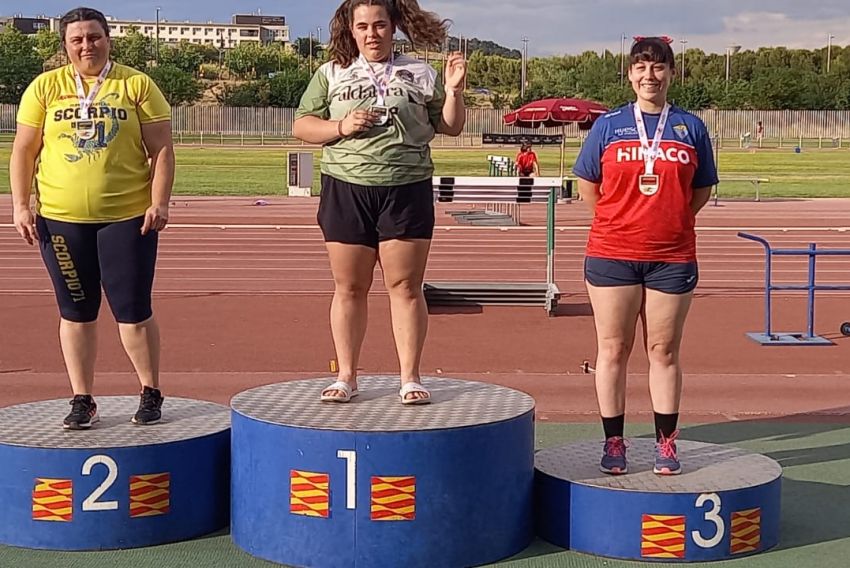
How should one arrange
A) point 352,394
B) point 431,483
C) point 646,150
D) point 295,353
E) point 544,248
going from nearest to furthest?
point 431,483 < point 646,150 < point 352,394 < point 295,353 < point 544,248

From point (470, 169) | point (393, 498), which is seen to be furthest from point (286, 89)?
point (393, 498)

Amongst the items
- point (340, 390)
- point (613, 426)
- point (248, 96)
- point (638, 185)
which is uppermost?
point (248, 96)

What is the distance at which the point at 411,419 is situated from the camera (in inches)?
193

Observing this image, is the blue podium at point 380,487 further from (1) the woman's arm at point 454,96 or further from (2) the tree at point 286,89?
(2) the tree at point 286,89

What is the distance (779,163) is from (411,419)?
5060cm

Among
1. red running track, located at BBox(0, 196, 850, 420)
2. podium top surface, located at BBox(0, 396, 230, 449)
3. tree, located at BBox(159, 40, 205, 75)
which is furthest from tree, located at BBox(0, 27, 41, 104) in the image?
podium top surface, located at BBox(0, 396, 230, 449)

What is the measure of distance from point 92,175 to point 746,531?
9.85 ft

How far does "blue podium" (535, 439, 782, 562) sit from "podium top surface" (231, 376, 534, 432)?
1.25 feet

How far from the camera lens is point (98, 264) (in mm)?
5328

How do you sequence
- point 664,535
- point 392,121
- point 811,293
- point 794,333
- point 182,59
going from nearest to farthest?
point 664,535 → point 392,121 → point 811,293 → point 794,333 → point 182,59

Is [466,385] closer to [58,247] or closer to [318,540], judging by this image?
[318,540]

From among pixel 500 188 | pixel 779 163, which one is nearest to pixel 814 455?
pixel 500 188

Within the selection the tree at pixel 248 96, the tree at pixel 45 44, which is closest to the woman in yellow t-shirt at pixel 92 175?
the tree at pixel 248 96

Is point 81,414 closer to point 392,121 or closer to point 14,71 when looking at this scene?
point 392,121
